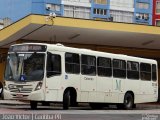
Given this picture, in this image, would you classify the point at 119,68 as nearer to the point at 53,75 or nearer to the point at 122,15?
the point at 53,75

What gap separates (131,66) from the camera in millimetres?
26406

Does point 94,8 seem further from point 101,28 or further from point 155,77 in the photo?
point 155,77

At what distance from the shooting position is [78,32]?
34188mm

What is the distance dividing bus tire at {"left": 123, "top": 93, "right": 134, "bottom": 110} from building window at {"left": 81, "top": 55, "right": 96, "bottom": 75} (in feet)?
11.3

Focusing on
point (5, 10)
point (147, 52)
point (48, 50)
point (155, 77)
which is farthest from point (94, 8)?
point (48, 50)

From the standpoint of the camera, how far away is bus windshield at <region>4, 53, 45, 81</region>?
2086 centimetres

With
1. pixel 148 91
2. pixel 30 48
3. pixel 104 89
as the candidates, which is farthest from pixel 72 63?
pixel 148 91

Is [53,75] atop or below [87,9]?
below

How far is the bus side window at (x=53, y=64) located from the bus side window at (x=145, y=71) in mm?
7056

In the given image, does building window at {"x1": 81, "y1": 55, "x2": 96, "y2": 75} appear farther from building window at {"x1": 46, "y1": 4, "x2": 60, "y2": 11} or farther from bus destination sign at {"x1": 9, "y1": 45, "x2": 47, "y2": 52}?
building window at {"x1": 46, "y1": 4, "x2": 60, "y2": 11}

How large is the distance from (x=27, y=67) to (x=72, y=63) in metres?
2.24

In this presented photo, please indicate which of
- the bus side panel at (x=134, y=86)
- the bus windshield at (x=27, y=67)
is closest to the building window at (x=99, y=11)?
the bus side panel at (x=134, y=86)

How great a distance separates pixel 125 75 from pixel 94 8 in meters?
49.2

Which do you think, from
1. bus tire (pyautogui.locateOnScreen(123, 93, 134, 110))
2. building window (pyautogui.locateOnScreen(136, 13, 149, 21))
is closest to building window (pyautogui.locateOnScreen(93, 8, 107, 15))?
building window (pyautogui.locateOnScreen(136, 13, 149, 21))
